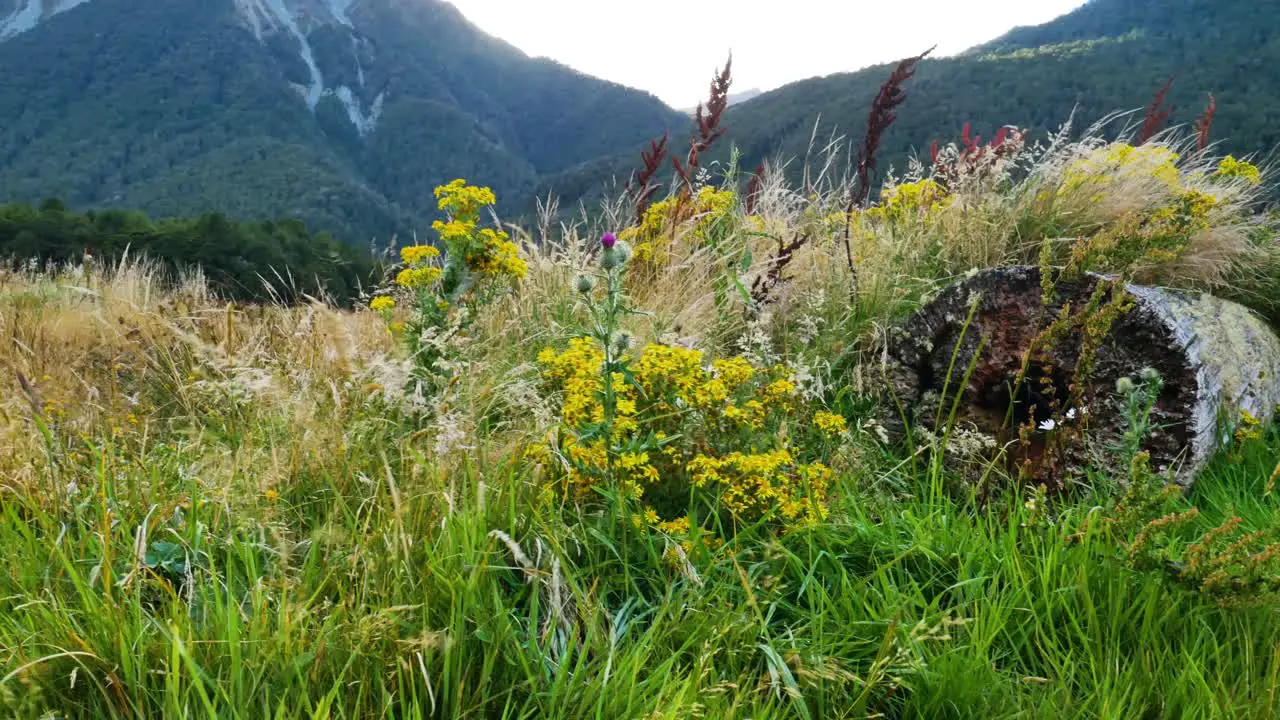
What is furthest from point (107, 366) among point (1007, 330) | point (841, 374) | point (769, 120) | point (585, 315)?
point (769, 120)

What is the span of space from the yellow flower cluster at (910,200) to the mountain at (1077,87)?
2346 inches

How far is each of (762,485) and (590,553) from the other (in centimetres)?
47

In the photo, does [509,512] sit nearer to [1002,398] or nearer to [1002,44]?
[1002,398]

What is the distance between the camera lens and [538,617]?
1.47 m

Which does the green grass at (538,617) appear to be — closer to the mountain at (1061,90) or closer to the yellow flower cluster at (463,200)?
the yellow flower cluster at (463,200)

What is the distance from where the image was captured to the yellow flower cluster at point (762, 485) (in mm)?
1722

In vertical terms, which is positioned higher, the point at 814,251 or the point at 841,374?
the point at 814,251

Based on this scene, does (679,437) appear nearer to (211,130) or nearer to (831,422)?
(831,422)

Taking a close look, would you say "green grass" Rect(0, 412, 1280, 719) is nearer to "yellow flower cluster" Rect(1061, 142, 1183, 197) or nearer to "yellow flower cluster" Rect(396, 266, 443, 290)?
"yellow flower cluster" Rect(396, 266, 443, 290)

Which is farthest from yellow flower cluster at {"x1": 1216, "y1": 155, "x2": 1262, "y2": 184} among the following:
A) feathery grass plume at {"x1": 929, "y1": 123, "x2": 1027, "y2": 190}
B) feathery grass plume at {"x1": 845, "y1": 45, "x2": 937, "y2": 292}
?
feathery grass plume at {"x1": 845, "y1": 45, "x2": 937, "y2": 292}

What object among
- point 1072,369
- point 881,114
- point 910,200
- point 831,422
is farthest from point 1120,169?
point 831,422

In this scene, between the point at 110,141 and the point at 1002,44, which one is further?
the point at 110,141

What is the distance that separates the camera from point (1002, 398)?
8.23 ft

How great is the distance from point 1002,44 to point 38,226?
15074 cm
